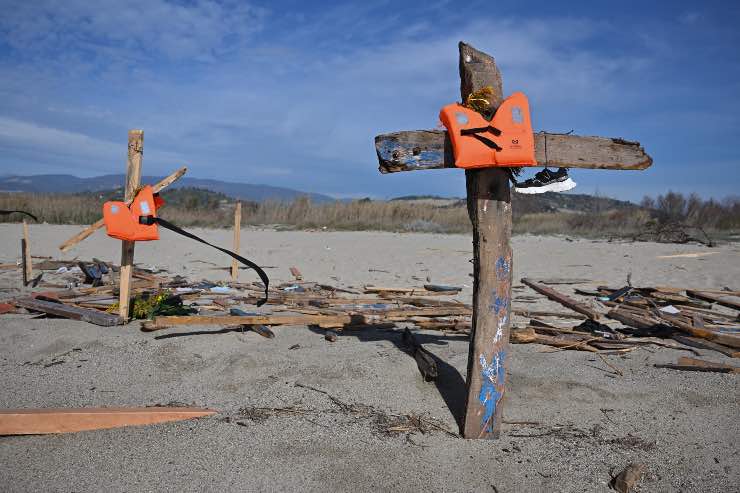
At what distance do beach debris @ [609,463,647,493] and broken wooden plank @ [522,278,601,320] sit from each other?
4.02 metres

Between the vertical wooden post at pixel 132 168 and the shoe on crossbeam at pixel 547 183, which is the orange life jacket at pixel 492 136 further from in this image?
the vertical wooden post at pixel 132 168

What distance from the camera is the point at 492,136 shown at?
137 inches

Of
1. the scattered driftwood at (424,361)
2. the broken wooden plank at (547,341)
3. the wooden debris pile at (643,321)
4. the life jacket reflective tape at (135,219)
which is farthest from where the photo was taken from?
the wooden debris pile at (643,321)

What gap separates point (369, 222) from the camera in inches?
874

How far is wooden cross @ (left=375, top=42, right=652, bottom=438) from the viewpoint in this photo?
355cm

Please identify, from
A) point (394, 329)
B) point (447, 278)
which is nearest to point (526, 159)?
point (394, 329)

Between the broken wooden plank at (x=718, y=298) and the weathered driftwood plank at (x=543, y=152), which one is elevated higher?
the weathered driftwood plank at (x=543, y=152)

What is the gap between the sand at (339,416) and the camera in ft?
10.7

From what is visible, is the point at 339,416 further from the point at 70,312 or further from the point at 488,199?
the point at 70,312

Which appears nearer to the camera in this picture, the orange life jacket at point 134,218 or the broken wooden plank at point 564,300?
the orange life jacket at point 134,218

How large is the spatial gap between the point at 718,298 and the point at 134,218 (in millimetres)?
Answer: 8615

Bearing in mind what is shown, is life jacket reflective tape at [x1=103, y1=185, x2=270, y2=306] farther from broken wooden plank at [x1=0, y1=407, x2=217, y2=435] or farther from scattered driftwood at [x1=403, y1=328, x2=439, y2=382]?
broken wooden plank at [x1=0, y1=407, x2=217, y2=435]

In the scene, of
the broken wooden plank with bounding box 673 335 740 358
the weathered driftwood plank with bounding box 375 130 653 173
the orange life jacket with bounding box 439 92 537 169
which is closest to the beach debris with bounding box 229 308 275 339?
the weathered driftwood plank with bounding box 375 130 653 173

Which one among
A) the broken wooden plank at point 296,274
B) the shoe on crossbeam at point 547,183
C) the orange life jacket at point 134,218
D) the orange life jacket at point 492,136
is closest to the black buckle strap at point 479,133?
the orange life jacket at point 492,136
